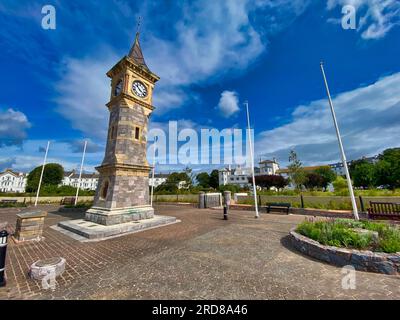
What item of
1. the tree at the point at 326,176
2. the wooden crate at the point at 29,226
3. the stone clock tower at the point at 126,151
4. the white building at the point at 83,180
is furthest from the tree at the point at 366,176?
the white building at the point at 83,180

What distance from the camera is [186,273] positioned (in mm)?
4484

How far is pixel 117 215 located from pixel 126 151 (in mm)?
3988

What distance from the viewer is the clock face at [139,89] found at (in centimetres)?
1272

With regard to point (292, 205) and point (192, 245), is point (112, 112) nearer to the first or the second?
point (192, 245)

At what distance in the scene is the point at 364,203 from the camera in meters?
13.3

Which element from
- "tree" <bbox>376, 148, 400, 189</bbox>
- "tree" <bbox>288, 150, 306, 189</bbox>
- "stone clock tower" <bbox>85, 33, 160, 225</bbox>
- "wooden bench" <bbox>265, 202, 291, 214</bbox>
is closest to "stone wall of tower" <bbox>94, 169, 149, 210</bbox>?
"stone clock tower" <bbox>85, 33, 160, 225</bbox>

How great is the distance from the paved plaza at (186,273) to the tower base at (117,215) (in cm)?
235

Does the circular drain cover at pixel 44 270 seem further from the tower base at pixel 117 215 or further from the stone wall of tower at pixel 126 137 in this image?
the stone wall of tower at pixel 126 137

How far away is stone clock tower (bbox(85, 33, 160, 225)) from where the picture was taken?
416 inches

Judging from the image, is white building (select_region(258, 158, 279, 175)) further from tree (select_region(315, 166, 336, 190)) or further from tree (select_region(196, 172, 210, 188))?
tree (select_region(196, 172, 210, 188))

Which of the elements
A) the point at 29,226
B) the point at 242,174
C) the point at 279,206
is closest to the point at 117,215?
the point at 29,226

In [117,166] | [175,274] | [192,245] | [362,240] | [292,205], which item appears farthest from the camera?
[292,205]
